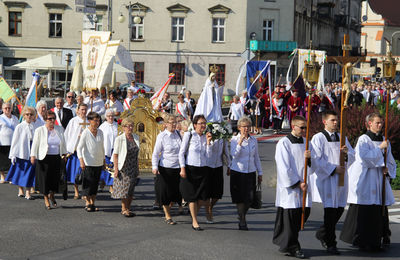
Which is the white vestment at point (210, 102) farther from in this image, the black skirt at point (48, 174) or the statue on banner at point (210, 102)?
the black skirt at point (48, 174)

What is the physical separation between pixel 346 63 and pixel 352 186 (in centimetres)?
155

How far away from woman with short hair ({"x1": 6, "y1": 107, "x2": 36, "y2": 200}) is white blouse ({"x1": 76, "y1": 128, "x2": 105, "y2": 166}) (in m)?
1.66

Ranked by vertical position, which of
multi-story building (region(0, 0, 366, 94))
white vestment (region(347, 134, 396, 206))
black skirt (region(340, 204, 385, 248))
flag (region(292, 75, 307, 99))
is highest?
multi-story building (region(0, 0, 366, 94))

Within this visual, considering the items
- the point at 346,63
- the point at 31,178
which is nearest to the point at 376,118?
the point at 346,63

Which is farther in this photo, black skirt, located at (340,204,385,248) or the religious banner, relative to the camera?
the religious banner

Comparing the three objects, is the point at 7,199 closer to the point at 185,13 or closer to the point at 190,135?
the point at 190,135

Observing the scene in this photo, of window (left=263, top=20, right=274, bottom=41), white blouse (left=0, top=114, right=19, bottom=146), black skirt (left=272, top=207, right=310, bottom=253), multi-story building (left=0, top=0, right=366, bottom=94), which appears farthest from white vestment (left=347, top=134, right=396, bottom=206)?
window (left=263, top=20, right=274, bottom=41)

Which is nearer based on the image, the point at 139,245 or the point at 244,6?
the point at 139,245

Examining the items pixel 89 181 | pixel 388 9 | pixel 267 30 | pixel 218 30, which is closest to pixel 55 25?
pixel 218 30

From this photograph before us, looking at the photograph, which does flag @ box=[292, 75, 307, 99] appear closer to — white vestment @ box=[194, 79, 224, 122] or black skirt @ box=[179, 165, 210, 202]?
white vestment @ box=[194, 79, 224, 122]

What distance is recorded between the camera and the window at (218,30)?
51188mm

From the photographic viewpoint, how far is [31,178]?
483 inches

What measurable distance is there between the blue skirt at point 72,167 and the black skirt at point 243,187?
12.2ft

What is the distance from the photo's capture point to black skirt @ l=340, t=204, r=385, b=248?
849 centimetres
